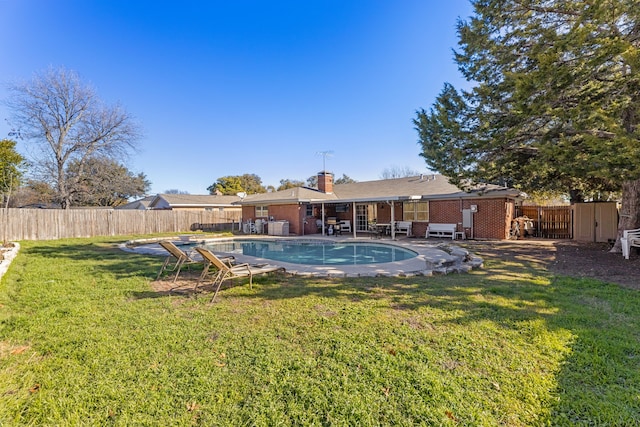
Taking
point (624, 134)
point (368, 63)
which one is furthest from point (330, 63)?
point (624, 134)

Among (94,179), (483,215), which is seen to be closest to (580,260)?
(483,215)

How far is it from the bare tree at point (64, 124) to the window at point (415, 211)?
79.0 feet

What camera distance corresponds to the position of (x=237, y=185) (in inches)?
1897

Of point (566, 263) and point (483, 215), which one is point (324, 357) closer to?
point (566, 263)

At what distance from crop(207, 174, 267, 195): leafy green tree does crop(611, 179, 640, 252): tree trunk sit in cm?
4349

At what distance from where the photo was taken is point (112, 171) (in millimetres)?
26922

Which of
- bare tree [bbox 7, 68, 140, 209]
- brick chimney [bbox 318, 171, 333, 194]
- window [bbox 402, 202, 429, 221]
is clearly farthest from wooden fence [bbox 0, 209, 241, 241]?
window [bbox 402, 202, 429, 221]

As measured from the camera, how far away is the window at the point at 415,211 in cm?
1812

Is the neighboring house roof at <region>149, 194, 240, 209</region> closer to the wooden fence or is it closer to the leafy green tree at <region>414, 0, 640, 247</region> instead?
the wooden fence

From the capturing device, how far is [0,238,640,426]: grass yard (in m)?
2.44

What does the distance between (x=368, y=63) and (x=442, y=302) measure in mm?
13817

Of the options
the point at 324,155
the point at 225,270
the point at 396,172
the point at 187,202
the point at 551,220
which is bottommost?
the point at 225,270

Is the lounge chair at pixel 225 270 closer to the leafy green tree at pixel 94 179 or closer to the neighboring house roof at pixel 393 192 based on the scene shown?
the neighboring house roof at pixel 393 192

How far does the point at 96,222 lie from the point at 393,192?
64.8 feet
